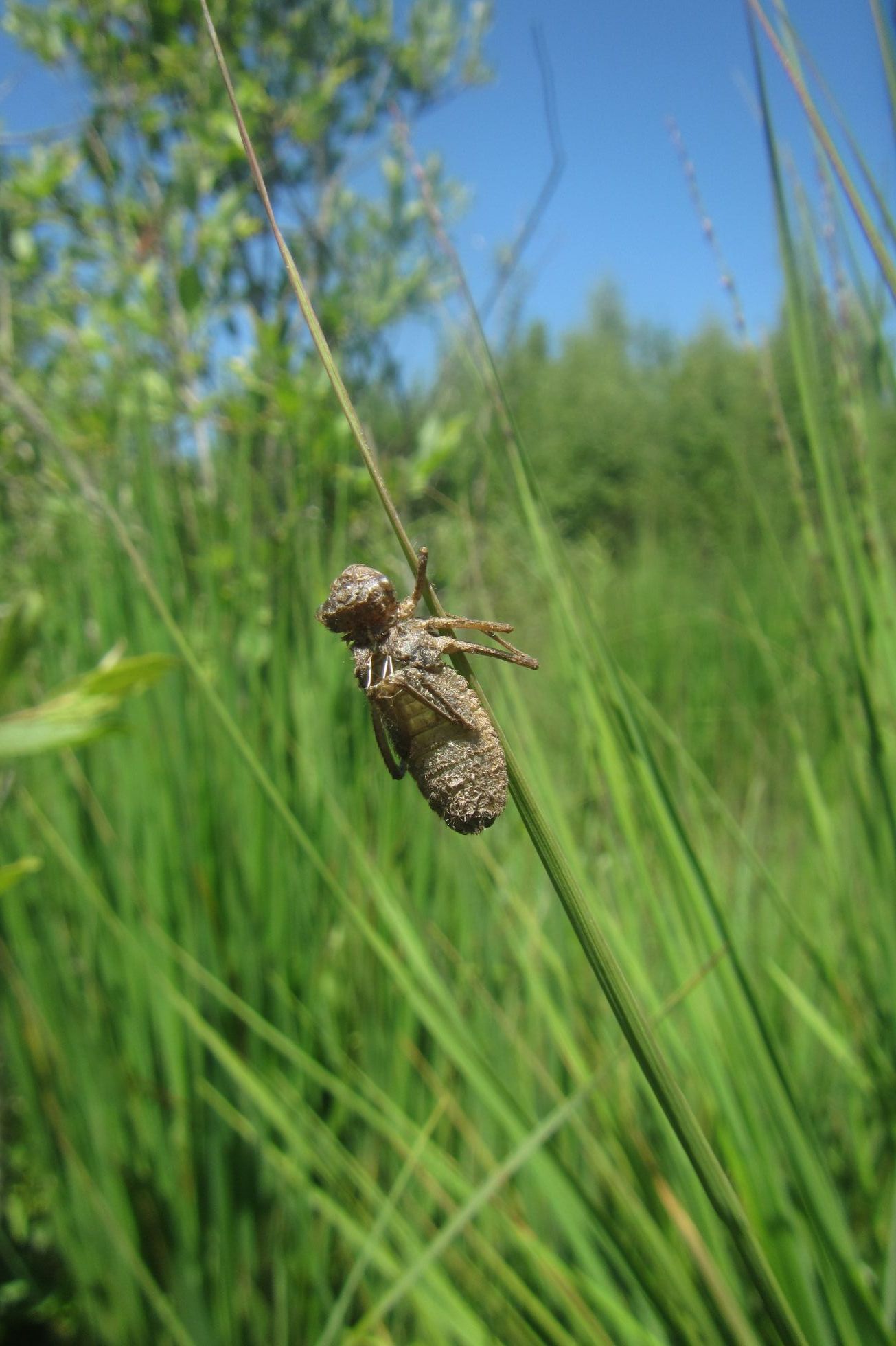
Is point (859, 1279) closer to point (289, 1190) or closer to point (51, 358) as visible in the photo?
point (289, 1190)

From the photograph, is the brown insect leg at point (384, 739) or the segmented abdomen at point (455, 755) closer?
the segmented abdomen at point (455, 755)

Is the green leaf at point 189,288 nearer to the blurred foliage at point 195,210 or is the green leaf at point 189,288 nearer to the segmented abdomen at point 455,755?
the blurred foliage at point 195,210

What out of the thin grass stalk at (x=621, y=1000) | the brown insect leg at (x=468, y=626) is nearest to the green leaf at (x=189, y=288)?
the brown insect leg at (x=468, y=626)

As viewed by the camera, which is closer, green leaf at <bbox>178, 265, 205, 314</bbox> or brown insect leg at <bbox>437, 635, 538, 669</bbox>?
brown insect leg at <bbox>437, 635, 538, 669</bbox>

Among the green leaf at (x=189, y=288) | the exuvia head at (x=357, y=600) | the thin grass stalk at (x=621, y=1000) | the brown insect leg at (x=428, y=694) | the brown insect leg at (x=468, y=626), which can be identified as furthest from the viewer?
the green leaf at (x=189, y=288)

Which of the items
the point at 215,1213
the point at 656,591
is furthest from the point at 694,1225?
the point at 656,591

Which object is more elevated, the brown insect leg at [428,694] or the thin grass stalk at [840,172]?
the thin grass stalk at [840,172]

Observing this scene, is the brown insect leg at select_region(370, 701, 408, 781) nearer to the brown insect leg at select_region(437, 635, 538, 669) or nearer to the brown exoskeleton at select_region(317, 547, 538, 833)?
the brown exoskeleton at select_region(317, 547, 538, 833)

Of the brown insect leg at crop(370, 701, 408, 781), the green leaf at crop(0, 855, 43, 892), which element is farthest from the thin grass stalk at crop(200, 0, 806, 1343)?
the green leaf at crop(0, 855, 43, 892)
